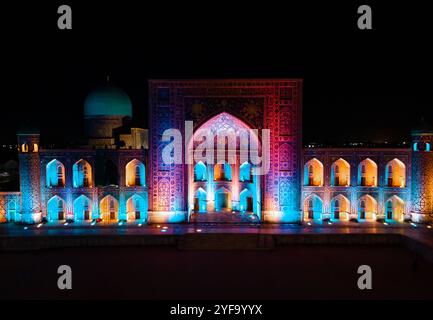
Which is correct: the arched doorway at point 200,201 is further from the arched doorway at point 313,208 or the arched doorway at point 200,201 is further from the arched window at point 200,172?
the arched doorway at point 313,208

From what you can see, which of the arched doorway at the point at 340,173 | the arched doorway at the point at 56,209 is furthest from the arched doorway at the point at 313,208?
the arched doorway at the point at 56,209

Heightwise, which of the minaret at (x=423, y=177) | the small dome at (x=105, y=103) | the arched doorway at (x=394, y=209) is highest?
the small dome at (x=105, y=103)

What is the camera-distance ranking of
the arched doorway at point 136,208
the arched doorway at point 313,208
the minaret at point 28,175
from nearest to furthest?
the minaret at point 28,175 → the arched doorway at point 136,208 → the arched doorway at point 313,208

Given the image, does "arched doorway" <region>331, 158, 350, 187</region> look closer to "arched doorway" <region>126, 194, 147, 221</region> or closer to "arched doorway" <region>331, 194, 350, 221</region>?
"arched doorway" <region>331, 194, 350, 221</region>

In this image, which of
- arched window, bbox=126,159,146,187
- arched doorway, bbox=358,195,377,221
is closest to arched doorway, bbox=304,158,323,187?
arched doorway, bbox=358,195,377,221

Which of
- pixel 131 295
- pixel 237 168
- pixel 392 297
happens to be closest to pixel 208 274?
pixel 131 295

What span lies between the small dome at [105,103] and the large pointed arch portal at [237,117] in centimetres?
383

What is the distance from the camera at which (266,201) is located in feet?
57.5

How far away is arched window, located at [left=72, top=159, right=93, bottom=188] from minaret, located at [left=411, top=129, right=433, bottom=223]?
49.8ft

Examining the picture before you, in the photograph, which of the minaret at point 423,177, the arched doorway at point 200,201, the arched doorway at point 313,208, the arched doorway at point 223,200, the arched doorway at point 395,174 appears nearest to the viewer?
the minaret at point 423,177

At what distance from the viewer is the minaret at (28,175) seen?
17.3m

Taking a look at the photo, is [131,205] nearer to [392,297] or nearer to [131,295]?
[131,295]

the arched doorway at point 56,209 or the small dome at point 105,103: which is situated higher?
the small dome at point 105,103

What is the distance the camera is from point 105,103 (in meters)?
20.2
